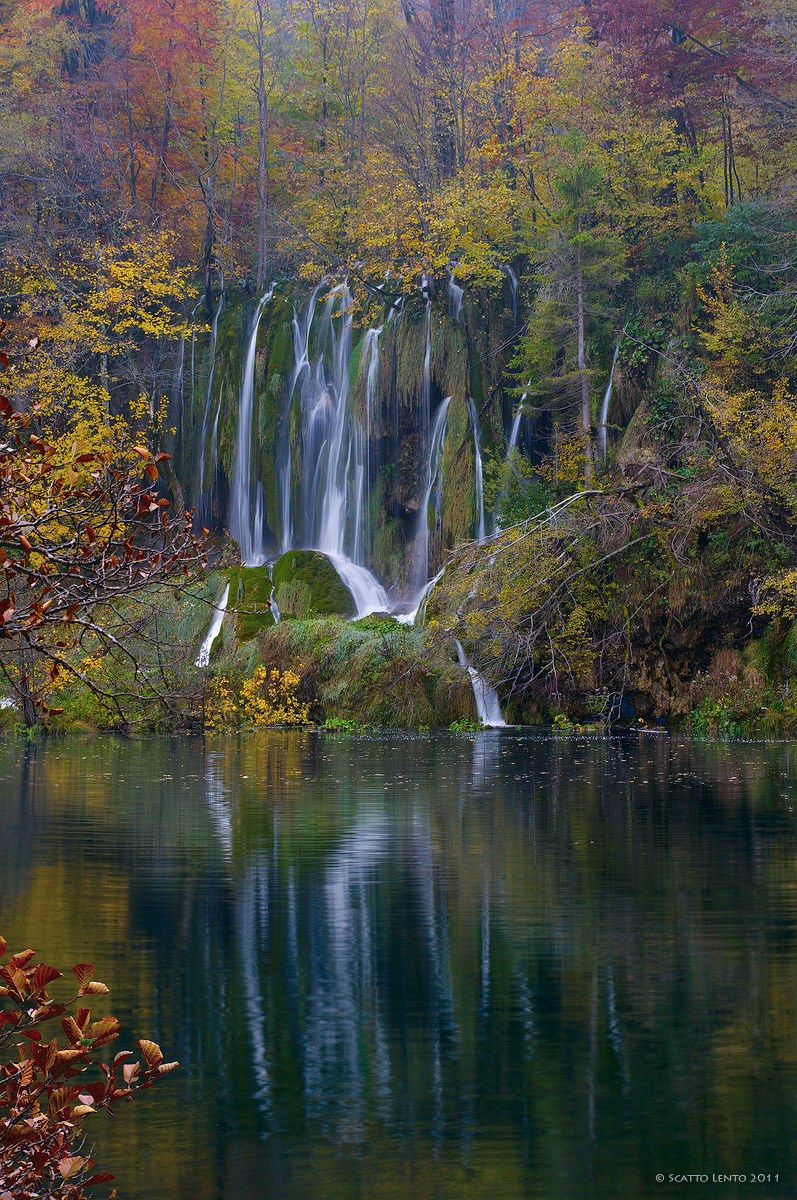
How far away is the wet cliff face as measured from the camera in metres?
27.6

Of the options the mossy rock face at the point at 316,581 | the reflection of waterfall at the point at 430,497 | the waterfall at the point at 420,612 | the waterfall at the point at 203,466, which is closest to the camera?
the waterfall at the point at 420,612

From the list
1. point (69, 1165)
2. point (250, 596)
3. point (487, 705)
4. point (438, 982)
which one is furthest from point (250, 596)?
point (69, 1165)

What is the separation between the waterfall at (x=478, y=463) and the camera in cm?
2638

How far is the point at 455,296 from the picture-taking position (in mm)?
29078

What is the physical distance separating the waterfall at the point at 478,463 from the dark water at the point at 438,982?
14.8m

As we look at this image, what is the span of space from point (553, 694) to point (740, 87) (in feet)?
55.3

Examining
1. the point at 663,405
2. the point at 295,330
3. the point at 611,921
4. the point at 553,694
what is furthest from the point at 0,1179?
the point at 295,330

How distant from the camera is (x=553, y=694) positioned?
21141 mm

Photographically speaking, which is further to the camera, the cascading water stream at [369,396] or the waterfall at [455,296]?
the waterfall at [455,296]

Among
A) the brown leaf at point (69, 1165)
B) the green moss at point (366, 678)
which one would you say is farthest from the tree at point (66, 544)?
the green moss at point (366, 678)

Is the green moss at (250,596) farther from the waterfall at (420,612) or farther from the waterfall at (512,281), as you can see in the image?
the waterfall at (512,281)

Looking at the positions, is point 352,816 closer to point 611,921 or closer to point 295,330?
point 611,921

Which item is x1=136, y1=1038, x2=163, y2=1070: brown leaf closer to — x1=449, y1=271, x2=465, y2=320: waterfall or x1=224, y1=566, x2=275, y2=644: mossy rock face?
x1=224, y1=566, x2=275, y2=644: mossy rock face

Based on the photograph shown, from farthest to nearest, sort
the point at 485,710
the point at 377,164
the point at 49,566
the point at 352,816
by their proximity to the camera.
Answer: the point at 377,164
the point at 485,710
the point at 352,816
the point at 49,566
